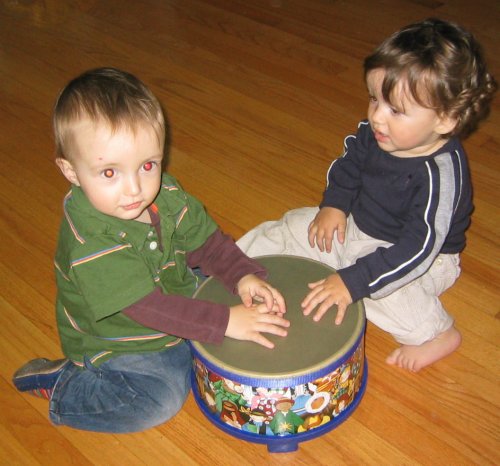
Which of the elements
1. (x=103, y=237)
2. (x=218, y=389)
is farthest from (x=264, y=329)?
(x=103, y=237)

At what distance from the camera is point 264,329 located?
106 centimetres

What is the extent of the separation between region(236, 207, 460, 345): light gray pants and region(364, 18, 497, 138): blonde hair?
11.9 inches

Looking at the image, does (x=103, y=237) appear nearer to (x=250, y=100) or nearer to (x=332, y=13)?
(x=250, y=100)

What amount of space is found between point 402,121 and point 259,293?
35 cm

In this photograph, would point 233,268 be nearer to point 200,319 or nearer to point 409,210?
point 200,319

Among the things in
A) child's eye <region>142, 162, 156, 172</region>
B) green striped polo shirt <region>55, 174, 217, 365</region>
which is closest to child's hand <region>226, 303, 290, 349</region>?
green striped polo shirt <region>55, 174, 217, 365</region>

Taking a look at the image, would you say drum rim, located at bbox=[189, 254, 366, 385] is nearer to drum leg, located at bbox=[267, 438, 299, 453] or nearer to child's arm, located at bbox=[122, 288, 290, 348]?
child's arm, located at bbox=[122, 288, 290, 348]

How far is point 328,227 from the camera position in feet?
4.32

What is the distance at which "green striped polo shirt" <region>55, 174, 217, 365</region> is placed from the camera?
1.00m

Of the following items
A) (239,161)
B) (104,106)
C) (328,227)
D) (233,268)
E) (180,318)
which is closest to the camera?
(104,106)

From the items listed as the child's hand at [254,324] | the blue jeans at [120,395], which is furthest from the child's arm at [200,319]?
the blue jeans at [120,395]

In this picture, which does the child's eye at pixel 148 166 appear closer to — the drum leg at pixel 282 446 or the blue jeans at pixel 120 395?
the blue jeans at pixel 120 395

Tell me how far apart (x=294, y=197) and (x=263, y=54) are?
0.67 metres

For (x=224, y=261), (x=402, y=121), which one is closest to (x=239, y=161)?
(x=224, y=261)
